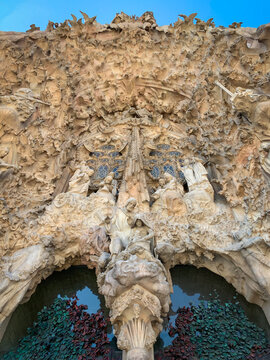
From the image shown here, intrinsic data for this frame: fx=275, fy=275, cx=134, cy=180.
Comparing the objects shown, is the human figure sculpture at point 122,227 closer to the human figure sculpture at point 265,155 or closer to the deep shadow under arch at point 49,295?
the deep shadow under arch at point 49,295

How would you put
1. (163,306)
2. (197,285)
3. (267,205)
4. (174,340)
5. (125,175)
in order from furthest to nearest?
(125,175)
(197,285)
(267,205)
(174,340)
(163,306)

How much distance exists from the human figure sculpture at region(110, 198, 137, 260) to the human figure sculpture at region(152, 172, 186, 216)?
3.94 ft

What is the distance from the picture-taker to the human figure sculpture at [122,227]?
396 cm

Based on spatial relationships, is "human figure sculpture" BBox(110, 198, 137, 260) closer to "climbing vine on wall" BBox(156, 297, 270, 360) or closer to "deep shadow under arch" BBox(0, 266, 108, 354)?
"deep shadow under arch" BBox(0, 266, 108, 354)

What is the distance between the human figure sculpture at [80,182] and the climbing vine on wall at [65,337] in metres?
2.43

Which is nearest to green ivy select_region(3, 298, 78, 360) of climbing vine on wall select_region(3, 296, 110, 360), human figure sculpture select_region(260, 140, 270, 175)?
climbing vine on wall select_region(3, 296, 110, 360)

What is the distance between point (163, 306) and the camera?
11.1 ft

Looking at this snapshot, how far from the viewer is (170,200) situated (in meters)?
5.53

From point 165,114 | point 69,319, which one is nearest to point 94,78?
point 165,114

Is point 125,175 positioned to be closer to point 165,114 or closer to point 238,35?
point 165,114

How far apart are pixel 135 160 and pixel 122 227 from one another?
261 centimetres

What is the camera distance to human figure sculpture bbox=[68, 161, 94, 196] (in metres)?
6.12

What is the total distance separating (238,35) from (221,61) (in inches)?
39.3

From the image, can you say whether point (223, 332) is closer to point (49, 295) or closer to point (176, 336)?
point (176, 336)
